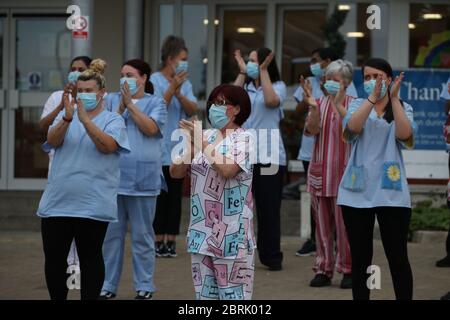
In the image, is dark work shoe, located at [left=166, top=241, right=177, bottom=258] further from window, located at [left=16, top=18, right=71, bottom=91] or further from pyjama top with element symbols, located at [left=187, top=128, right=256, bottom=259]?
window, located at [left=16, top=18, right=71, bottom=91]

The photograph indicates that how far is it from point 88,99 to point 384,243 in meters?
2.27

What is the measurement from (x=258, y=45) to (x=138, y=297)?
6431 mm

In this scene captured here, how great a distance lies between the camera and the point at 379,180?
6.85m

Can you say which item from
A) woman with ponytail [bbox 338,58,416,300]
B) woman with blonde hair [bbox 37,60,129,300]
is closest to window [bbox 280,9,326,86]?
woman with ponytail [bbox 338,58,416,300]

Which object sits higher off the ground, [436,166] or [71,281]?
[436,166]

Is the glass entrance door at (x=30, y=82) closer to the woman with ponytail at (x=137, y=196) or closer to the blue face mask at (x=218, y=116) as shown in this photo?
the woman with ponytail at (x=137, y=196)

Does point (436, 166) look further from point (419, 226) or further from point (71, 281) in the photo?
point (71, 281)

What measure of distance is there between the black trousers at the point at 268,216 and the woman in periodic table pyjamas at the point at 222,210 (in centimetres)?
328

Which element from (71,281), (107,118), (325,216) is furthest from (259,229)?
(107,118)

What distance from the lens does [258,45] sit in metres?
13.6

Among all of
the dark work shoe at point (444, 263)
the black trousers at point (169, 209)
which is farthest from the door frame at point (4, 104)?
the dark work shoe at point (444, 263)

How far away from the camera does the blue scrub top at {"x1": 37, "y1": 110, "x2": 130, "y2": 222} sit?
6.59 metres

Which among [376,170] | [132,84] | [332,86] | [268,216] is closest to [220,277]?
[376,170]

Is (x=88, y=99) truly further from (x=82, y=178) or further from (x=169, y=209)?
(x=169, y=209)
